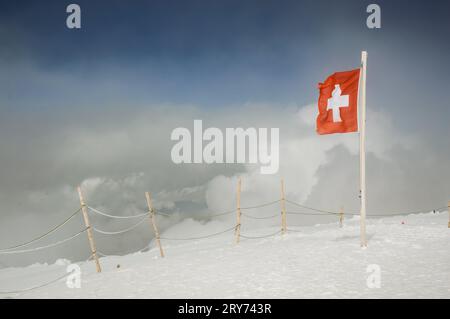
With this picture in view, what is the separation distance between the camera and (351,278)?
911 cm

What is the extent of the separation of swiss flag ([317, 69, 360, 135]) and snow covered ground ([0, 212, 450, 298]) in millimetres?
4526

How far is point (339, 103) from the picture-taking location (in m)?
12.8

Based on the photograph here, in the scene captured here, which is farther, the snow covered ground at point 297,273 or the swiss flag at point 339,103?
the swiss flag at point 339,103

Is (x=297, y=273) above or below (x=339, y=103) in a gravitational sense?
below

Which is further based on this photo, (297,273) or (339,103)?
(339,103)

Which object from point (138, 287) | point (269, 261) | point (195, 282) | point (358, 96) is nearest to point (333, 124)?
point (358, 96)

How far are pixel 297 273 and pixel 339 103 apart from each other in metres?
6.44

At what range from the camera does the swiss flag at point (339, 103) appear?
41.1 ft

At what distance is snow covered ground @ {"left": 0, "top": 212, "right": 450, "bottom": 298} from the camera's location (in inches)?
327

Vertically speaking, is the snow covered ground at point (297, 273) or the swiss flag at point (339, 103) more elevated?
the swiss flag at point (339, 103)

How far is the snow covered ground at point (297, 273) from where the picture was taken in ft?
27.3

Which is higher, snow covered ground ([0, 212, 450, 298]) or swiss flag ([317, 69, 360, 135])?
swiss flag ([317, 69, 360, 135])

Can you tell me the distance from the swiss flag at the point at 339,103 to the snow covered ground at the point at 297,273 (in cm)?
453
